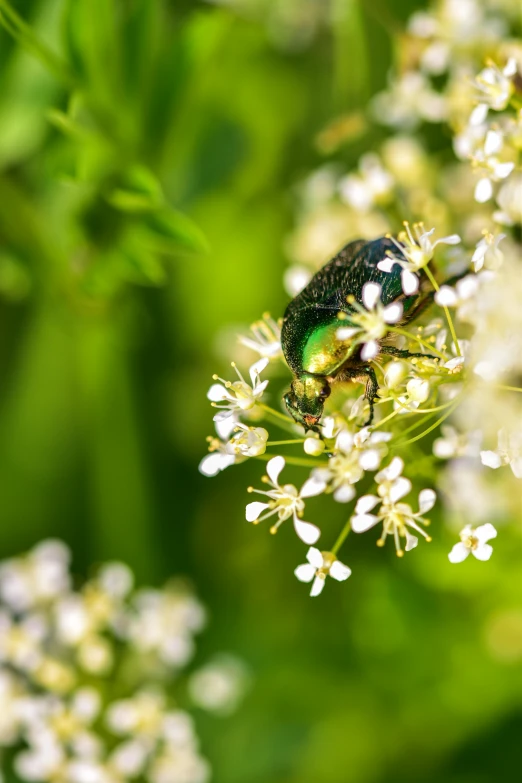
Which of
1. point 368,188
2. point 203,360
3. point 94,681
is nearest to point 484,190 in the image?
point 368,188

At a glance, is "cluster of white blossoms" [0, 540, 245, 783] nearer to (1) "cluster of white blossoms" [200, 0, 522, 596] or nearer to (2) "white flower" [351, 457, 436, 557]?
(1) "cluster of white blossoms" [200, 0, 522, 596]

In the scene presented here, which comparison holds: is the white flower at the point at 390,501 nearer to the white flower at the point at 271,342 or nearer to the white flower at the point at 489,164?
the white flower at the point at 271,342

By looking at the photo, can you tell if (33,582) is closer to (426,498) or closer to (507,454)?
(426,498)

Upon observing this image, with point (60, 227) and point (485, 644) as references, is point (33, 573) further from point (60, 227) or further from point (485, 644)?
point (485, 644)

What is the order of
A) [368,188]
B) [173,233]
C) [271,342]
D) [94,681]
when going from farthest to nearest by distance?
[94,681]
[368,188]
[173,233]
[271,342]

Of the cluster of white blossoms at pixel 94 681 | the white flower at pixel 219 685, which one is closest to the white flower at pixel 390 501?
the cluster of white blossoms at pixel 94 681

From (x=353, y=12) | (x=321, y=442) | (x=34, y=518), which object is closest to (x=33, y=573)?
(x=34, y=518)

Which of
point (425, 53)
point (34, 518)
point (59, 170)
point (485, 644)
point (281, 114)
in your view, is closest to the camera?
point (59, 170)
